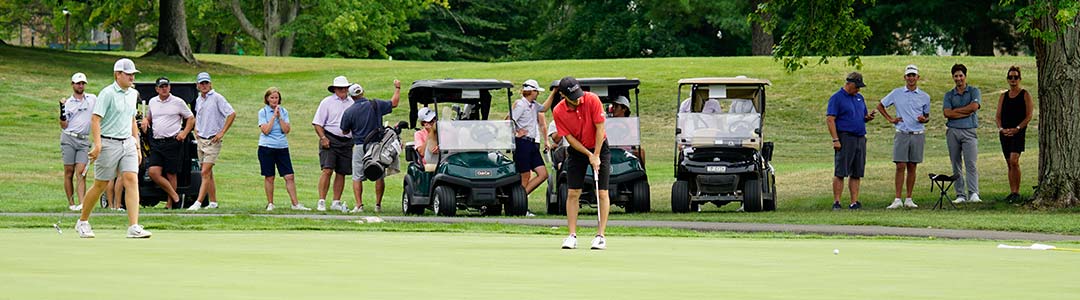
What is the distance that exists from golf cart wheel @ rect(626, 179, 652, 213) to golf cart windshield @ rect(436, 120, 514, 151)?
1.67 m

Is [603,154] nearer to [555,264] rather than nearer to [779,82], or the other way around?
[555,264]

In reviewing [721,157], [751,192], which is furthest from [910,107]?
[721,157]

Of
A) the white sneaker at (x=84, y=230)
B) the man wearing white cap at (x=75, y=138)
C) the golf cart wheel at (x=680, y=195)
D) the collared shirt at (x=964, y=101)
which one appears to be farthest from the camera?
the collared shirt at (x=964, y=101)

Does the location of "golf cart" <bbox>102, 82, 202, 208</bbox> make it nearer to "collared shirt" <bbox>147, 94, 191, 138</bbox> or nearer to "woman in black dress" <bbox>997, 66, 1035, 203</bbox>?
"collared shirt" <bbox>147, 94, 191, 138</bbox>

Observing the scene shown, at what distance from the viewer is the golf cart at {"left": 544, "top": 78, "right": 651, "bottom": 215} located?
824 inches

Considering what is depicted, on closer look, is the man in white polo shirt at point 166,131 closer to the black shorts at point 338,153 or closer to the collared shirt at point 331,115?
the collared shirt at point 331,115

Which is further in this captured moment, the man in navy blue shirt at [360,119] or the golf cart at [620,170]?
the man in navy blue shirt at [360,119]

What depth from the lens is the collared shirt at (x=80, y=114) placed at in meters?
20.7

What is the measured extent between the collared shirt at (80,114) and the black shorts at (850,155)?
30.1 feet

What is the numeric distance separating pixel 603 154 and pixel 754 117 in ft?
23.7

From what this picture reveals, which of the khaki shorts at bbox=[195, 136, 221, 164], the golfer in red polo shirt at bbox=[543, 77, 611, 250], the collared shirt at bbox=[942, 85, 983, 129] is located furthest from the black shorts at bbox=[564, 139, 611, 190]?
the collared shirt at bbox=[942, 85, 983, 129]

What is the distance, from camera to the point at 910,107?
22219 millimetres

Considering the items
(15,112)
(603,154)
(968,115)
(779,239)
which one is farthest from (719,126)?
(15,112)

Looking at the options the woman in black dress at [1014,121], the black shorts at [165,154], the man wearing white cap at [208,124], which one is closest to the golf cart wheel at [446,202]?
the man wearing white cap at [208,124]
